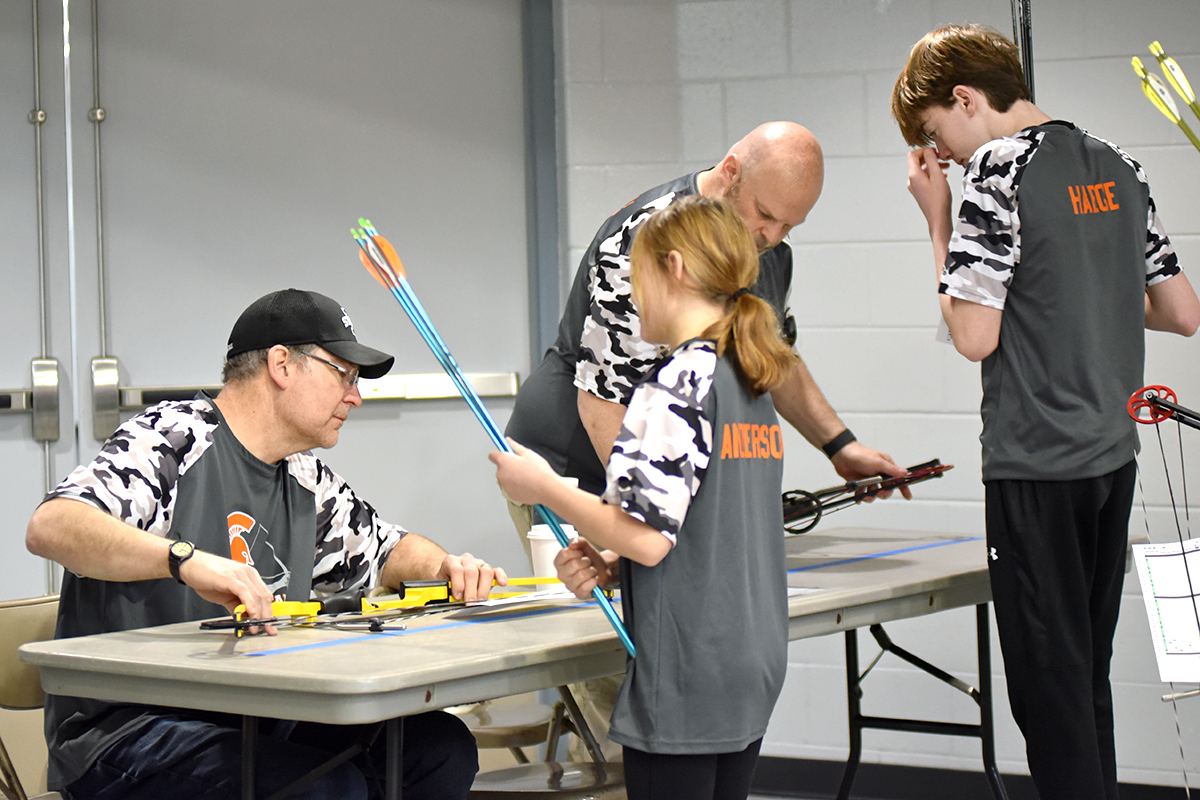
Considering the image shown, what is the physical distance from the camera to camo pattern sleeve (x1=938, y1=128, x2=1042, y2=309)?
187cm

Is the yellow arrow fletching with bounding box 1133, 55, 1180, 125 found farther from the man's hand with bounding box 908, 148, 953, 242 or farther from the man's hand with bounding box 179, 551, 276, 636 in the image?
the man's hand with bounding box 179, 551, 276, 636

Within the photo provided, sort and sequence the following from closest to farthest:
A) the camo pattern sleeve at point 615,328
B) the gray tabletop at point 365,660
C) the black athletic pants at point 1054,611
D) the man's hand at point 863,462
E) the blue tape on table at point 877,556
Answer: the gray tabletop at point 365,660
the black athletic pants at point 1054,611
the camo pattern sleeve at point 615,328
the blue tape on table at point 877,556
the man's hand at point 863,462

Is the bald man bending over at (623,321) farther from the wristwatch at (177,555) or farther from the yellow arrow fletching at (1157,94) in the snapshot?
the wristwatch at (177,555)

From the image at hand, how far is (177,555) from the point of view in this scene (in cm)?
161

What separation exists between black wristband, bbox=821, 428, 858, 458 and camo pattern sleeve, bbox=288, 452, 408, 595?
0.94 metres

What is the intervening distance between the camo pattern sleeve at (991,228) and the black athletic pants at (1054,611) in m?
0.31

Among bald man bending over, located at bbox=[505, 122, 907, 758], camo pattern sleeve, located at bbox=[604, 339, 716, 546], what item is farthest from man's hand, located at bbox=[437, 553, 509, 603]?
camo pattern sleeve, located at bbox=[604, 339, 716, 546]

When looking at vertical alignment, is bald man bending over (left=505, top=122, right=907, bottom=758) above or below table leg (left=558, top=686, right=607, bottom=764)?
above

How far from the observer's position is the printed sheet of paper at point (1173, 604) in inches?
66.4

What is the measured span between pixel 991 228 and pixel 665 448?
2.51ft

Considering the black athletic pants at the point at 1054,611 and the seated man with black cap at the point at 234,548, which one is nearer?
the seated man with black cap at the point at 234,548

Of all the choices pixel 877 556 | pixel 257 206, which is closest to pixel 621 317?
pixel 877 556

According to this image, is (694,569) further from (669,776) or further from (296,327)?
(296,327)

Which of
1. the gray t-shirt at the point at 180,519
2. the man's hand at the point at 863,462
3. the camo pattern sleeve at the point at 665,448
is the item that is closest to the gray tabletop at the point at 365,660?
the gray t-shirt at the point at 180,519
